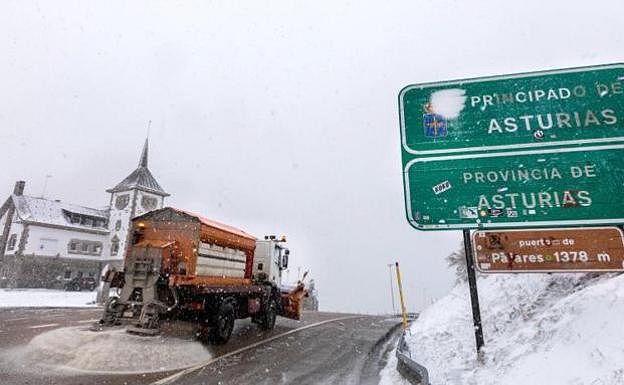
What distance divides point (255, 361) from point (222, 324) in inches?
87.5

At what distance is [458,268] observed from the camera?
19188 millimetres

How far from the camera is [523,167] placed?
236 inches

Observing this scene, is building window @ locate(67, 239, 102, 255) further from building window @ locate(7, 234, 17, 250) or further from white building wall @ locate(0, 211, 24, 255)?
building window @ locate(7, 234, 17, 250)

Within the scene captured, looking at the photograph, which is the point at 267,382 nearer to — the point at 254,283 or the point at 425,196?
the point at 425,196

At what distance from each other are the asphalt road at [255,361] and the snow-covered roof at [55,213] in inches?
1286

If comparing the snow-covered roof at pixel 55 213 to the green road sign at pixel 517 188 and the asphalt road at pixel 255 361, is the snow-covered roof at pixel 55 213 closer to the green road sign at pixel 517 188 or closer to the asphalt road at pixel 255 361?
the asphalt road at pixel 255 361

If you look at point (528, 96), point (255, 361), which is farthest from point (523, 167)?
point (255, 361)

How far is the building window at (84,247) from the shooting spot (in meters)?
42.8

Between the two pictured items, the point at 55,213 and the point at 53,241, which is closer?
the point at 53,241

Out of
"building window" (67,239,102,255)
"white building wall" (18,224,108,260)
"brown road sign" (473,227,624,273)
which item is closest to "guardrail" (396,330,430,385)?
"brown road sign" (473,227,624,273)

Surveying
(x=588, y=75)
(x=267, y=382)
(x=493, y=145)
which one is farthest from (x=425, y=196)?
(x=267, y=382)

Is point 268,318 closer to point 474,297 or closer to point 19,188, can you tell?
point 474,297

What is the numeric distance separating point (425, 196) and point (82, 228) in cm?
4763

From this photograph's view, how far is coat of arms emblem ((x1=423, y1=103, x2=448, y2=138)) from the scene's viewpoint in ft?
21.5
